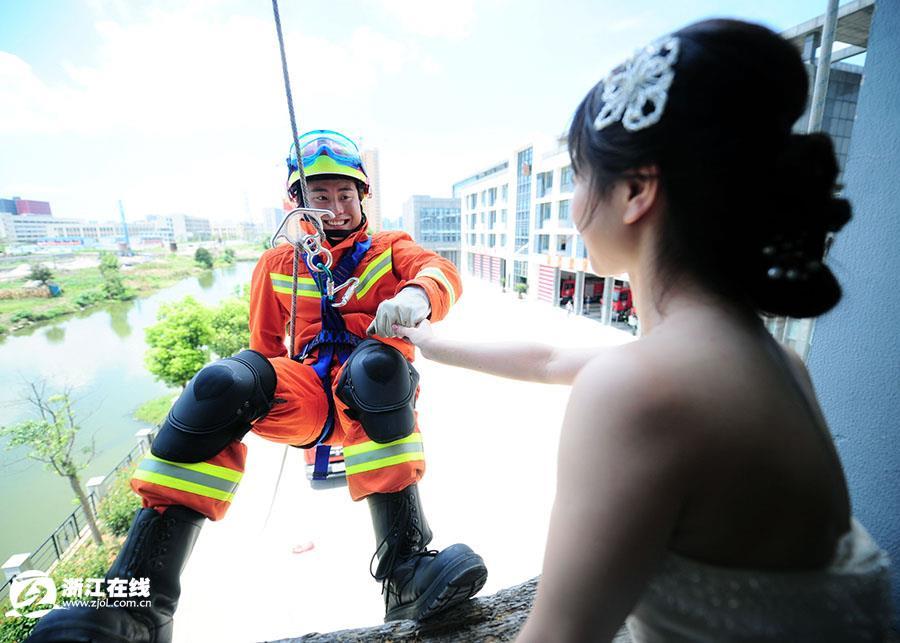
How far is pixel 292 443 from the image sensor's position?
1398mm

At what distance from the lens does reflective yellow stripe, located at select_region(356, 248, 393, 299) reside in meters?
1.43

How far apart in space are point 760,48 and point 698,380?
40cm

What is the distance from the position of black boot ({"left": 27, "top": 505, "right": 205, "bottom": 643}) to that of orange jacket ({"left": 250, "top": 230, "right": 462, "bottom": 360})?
0.61 metres

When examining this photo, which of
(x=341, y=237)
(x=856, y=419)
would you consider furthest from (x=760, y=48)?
(x=341, y=237)

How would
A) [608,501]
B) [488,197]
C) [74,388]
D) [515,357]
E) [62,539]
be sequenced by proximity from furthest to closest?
[488,197] < [74,388] < [62,539] < [515,357] < [608,501]

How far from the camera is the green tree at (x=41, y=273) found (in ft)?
42.2

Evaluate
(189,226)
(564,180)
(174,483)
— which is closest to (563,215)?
(564,180)

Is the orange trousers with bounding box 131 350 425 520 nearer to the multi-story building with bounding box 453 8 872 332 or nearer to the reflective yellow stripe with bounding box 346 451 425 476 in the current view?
the reflective yellow stripe with bounding box 346 451 425 476

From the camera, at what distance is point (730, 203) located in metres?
0.46

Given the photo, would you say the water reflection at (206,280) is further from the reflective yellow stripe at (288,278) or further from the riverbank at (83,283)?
the reflective yellow stripe at (288,278)

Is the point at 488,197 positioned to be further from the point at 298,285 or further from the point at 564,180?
the point at 298,285

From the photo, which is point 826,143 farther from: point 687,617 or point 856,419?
point 856,419

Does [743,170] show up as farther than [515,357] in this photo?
No

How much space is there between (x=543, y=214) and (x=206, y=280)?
20079mm
